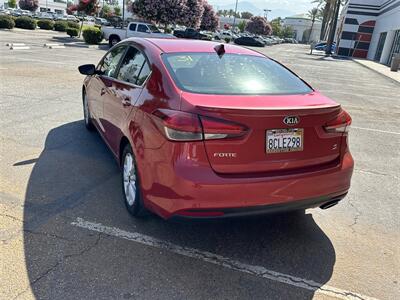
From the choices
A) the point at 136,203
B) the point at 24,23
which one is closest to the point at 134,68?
the point at 136,203

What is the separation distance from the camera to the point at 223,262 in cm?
291

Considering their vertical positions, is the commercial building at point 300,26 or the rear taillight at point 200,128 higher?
the commercial building at point 300,26

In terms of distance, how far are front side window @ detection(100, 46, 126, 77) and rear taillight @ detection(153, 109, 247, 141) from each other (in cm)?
198

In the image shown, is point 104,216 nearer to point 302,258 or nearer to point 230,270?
point 230,270

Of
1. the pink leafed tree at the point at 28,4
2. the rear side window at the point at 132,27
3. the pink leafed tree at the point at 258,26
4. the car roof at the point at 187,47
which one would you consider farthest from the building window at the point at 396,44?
the pink leafed tree at the point at 28,4

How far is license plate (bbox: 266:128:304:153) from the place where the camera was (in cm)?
266

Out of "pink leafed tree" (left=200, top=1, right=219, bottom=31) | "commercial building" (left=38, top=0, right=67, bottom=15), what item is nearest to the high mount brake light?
"pink leafed tree" (left=200, top=1, right=219, bottom=31)

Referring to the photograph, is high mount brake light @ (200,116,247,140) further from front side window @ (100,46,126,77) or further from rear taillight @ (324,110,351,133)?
front side window @ (100,46,126,77)

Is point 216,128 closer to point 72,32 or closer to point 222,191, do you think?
point 222,191

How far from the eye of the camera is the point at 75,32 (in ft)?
91.0

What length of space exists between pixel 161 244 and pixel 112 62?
2552 mm

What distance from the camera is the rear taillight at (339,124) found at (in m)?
2.91

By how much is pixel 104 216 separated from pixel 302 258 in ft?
6.06

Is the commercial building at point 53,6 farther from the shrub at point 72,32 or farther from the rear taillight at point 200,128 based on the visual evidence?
the rear taillight at point 200,128
